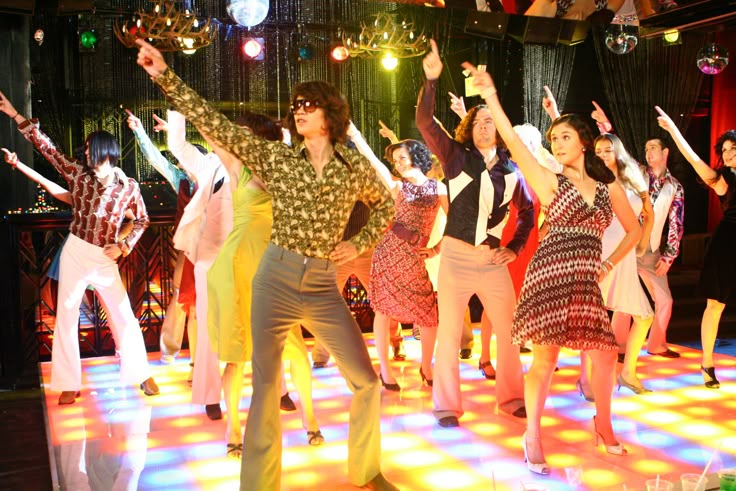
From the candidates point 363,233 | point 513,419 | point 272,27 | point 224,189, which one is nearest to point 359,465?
point 363,233

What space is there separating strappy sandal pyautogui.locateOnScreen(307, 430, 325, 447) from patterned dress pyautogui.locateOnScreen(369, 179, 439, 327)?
4.21 ft

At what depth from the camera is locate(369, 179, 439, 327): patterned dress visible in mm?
5195

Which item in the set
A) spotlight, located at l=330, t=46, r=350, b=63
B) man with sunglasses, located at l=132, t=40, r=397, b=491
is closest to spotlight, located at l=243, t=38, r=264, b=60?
spotlight, located at l=330, t=46, r=350, b=63

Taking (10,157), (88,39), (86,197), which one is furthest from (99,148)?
(88,39)

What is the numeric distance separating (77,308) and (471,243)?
249cm

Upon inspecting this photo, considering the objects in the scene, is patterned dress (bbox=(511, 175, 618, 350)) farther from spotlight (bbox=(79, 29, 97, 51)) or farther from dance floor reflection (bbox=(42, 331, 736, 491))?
spotlight (bbox=(79, 29, 97, 51))

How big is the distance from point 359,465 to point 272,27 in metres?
11.3

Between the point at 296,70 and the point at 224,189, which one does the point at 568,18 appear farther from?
the point at 296,70

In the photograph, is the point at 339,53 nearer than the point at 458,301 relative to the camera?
No

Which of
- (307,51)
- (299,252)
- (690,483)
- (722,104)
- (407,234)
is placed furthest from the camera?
(307,51)

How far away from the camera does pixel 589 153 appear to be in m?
3.77

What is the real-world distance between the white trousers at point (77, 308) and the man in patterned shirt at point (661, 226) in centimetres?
371

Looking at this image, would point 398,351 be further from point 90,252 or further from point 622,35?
point 622,35

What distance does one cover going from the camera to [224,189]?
14.7 ft
